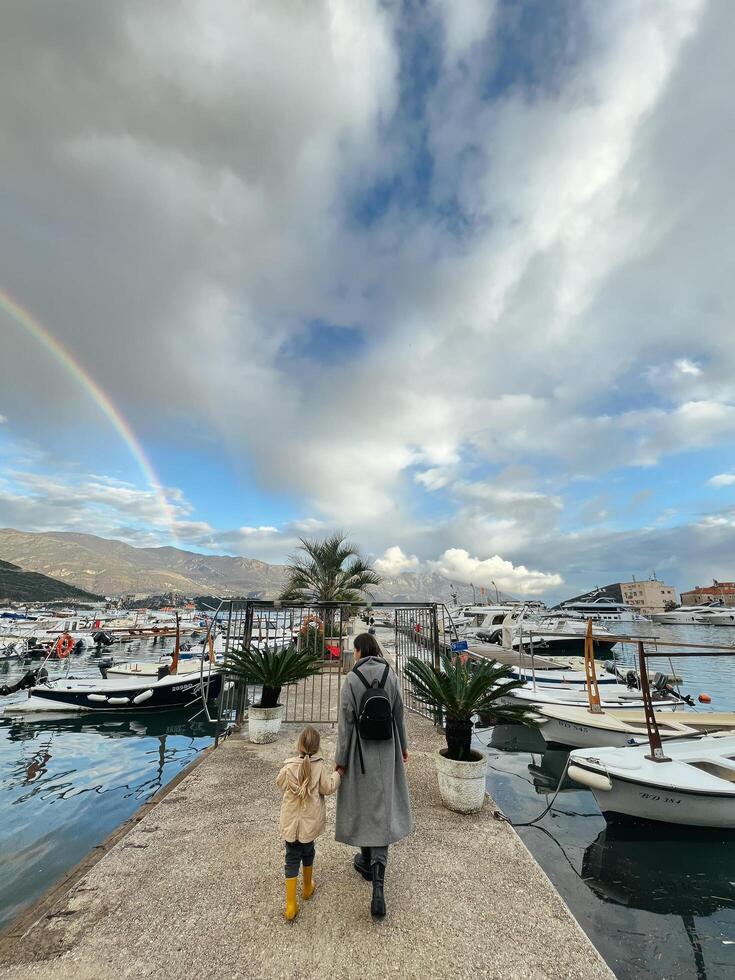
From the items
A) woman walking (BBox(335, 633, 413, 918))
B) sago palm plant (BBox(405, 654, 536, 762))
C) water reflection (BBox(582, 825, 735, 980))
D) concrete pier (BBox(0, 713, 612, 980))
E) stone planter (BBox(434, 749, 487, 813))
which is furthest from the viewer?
water reflection (BBox(582, 825, 735, 980))

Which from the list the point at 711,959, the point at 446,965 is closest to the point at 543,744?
the point at 711,959

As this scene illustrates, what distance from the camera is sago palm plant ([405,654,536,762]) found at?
4.86 meters

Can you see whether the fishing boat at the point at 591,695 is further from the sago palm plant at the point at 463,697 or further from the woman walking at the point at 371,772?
the woman walking at the point at 371,772

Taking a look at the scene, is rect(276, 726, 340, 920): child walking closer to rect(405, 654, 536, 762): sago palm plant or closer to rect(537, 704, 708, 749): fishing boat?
rect(405, 654, 536, 762): sago palm plant

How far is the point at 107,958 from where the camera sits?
8.47 feet

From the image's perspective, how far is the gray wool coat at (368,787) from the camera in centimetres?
313

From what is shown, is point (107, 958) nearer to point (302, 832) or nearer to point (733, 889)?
point (302, 832)

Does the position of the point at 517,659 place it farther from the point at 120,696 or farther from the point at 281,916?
the point at 281,916

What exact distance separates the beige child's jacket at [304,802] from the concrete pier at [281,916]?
0.53 meters

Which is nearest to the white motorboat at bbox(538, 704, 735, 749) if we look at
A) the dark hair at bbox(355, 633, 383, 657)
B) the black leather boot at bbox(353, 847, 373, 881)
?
the black leather boot at bbox(353, 847, 373, 881)

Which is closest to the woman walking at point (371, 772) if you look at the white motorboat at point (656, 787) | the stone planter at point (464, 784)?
the stone planter at point (464, 784)

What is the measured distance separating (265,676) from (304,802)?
4.11m

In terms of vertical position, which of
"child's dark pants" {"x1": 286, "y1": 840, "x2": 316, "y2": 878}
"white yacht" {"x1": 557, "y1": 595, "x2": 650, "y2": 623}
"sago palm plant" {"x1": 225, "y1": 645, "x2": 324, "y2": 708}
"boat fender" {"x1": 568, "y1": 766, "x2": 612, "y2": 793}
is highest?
"white yacht" {"x1": 557, "y1": 595, "x2": 650, "y2": 623}

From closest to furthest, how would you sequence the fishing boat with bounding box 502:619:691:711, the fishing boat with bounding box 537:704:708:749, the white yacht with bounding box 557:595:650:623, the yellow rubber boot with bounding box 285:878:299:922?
1. the yellow rubber boot with bounding box 285:878:299:922
2. the fishing boat with bounding box 537:704:708:749
3. the fishing boat with bounding box 502:619:691:711
4. the white yacht with bounding box 557:595:650:623
